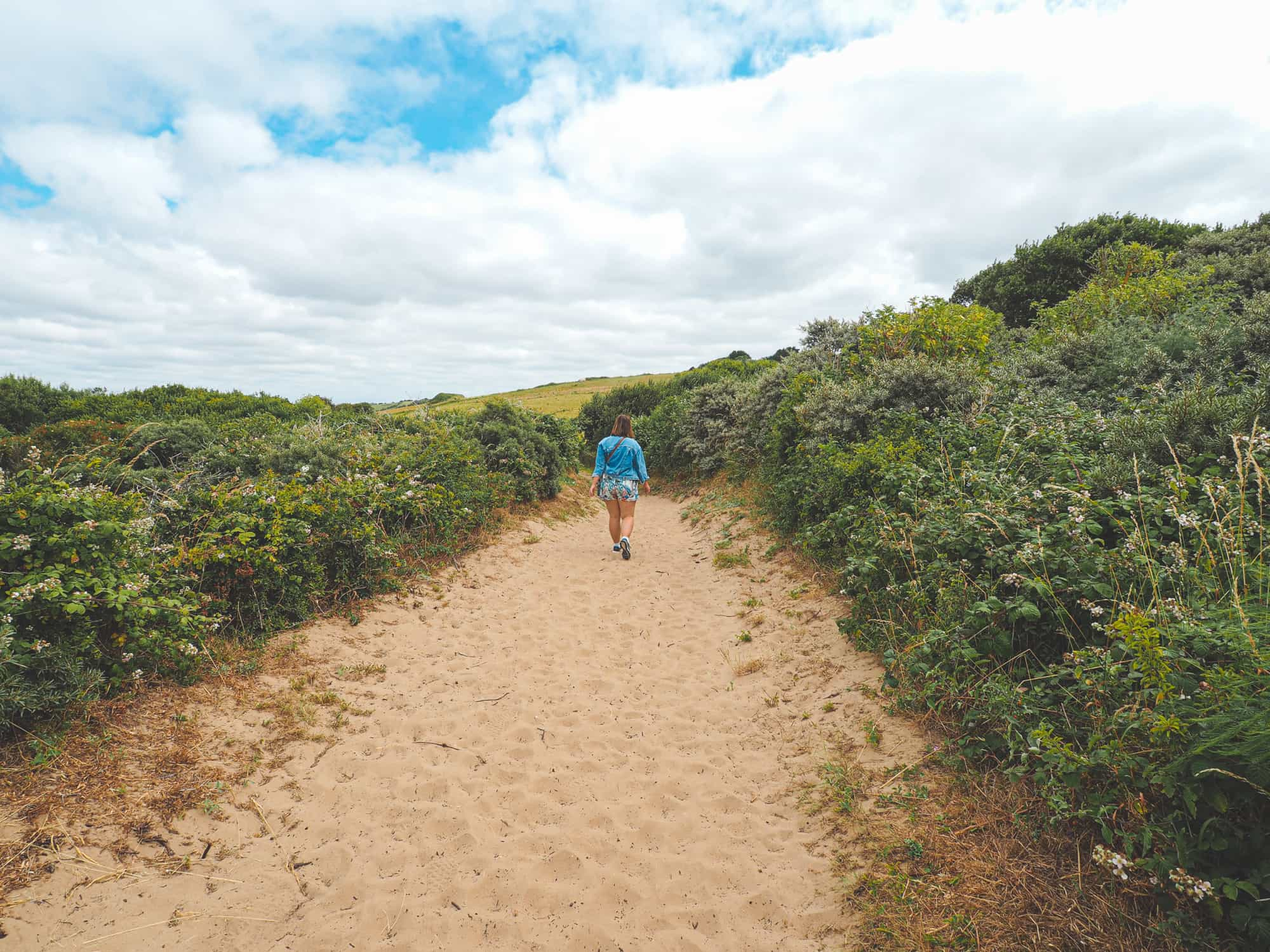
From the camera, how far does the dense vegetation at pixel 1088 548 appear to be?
235 cm

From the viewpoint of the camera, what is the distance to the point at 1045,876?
2619 millimetres

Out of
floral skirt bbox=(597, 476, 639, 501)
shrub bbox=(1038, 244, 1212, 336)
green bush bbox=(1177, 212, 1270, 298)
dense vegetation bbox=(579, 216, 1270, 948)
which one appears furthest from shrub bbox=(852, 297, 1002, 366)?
floral skirt bbox=(597, 476, 639, 501)

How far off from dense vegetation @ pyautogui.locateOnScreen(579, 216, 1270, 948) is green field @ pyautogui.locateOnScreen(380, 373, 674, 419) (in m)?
14.6

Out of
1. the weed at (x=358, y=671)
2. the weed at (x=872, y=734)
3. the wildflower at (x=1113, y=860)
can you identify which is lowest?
the weed at (x=872, y=734)

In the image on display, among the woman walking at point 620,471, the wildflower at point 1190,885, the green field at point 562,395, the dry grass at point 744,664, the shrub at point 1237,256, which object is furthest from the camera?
the green field at point 562,395

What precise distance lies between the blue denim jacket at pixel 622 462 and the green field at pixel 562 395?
12.2 meters

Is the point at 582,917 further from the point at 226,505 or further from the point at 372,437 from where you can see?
the point at 372,437

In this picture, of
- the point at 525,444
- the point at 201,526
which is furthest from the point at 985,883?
the point at 525,444

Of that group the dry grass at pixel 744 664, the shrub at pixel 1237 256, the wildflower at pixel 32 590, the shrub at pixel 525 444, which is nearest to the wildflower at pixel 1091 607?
the dry grass at pixel 744 664

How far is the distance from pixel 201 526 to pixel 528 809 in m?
4.22

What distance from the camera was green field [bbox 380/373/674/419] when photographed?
2789 cm

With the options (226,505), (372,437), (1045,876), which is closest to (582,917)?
(1045,876)

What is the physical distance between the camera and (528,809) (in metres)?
3.76

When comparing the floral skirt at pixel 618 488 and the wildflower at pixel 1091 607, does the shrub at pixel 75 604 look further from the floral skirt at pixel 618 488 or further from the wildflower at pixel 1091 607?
the wildflower at pixel 1091 607
